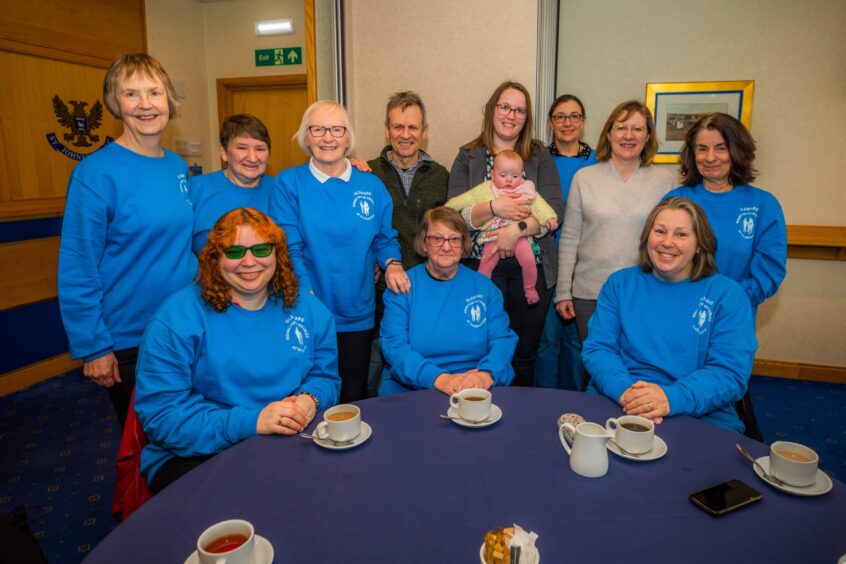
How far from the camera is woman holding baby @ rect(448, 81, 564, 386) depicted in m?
2.60

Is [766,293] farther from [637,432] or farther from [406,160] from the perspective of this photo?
[406,160]

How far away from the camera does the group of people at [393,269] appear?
1.66 m

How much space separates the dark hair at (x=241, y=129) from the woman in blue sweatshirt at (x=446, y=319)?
3.05 ft

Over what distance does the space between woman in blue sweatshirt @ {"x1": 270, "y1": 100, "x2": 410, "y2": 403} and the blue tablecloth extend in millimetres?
1030

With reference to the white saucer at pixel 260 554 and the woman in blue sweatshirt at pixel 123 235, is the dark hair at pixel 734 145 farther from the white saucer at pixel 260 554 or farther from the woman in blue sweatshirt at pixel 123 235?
the white saucer at pixel 260 554

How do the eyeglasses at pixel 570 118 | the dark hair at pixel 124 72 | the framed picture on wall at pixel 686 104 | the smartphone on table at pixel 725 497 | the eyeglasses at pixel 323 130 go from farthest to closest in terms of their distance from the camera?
the framed picture on wall at pixel 686 104, the eyeglasses at pixel 570 118, the eyeglasses at pixel 323 130, the dark hair at pixel 124 72, the smartphone on table at pixel 725 497

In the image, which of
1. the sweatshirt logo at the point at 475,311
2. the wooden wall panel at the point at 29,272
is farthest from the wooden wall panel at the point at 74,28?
the sweatshirt logo at the point at 475,311

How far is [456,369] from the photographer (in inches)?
85.6

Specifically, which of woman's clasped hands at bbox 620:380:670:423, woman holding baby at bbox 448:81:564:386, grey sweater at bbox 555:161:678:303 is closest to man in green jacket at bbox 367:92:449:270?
woman holding baby at bbox 448:81:564:386

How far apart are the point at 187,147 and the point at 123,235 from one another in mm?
4045

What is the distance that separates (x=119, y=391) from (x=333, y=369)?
0.86m

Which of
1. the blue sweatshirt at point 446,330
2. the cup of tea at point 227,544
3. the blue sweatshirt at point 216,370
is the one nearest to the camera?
the cup of tea at point 227,544

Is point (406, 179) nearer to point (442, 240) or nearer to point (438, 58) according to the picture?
point (442, 240)

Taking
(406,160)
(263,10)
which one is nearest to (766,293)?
(406,160)
